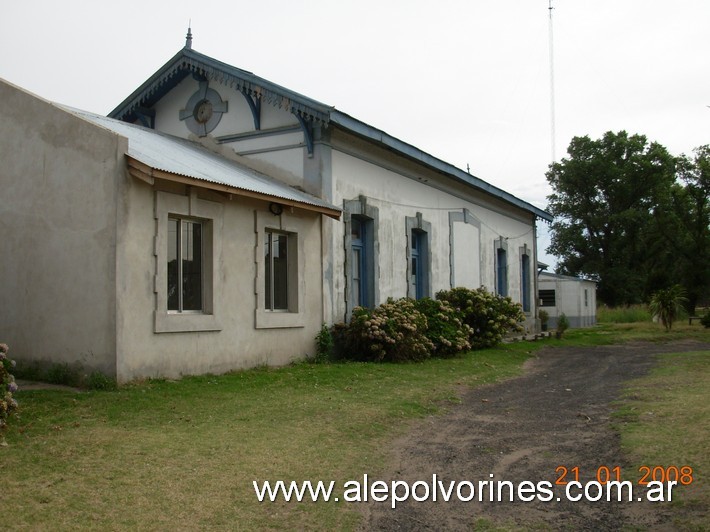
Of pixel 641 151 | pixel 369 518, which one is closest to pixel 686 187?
pixel 641 151

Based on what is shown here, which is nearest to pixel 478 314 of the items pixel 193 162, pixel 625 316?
pixel 193 162

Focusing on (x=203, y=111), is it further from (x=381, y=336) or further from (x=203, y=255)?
(x=381, y=336)

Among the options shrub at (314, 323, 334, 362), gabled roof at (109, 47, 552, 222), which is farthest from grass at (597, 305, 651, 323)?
shrub at (314, 323, 334, 362)

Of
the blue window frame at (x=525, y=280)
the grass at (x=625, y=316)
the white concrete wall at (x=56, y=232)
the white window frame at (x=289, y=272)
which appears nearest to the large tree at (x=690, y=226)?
the grass at (x=625, y=316)

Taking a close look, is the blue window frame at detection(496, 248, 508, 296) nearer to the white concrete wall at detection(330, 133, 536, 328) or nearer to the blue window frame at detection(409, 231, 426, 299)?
the white concrete wall at detection(330, 133, 536, 328)

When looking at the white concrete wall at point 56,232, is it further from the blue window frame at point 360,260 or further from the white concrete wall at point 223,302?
the blue window frame at point 360,260

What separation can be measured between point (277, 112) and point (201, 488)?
11012mm

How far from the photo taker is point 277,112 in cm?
1551

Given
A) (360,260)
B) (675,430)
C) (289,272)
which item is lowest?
(675,430)

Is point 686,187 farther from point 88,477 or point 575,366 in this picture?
point 88,477

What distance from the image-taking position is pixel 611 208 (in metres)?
50.1

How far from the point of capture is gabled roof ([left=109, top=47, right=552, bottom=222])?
14.6 meters

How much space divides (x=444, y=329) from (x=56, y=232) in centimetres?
919

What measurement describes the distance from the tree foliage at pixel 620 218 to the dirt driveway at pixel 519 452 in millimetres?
34828
